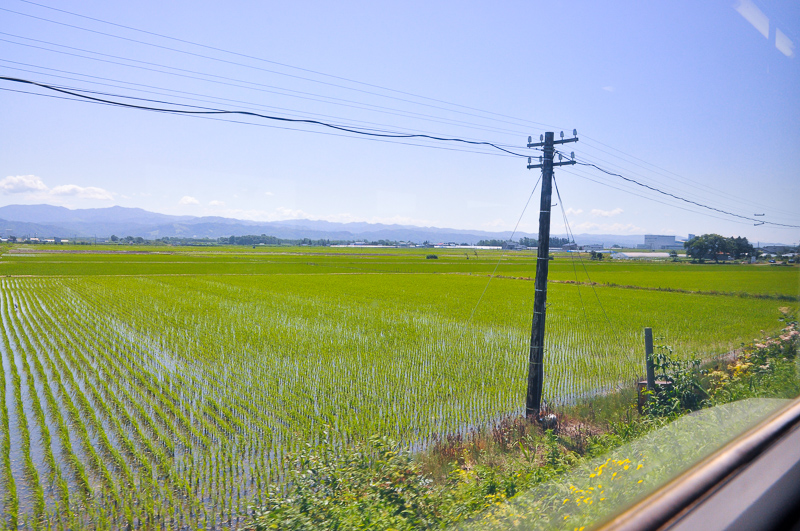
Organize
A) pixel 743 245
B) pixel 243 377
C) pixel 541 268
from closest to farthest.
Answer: pixel 743 245 < pixel 541 268 < pixel 243 377

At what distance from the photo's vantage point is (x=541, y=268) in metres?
6.17

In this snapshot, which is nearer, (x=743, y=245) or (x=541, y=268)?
(x=743, y=245)

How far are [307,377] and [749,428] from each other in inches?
299

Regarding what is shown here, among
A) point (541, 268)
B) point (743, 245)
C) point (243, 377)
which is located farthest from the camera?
point (243, 377)

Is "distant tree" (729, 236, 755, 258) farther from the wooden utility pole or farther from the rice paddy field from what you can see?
the wooden utility pole

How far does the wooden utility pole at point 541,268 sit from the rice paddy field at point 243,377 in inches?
31.0

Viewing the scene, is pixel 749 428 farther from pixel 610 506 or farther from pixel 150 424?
pixel 150 424

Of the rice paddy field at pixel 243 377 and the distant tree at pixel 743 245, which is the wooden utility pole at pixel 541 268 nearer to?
the rice paddy field at pixel 243 377

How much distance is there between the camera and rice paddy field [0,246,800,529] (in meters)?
4.41

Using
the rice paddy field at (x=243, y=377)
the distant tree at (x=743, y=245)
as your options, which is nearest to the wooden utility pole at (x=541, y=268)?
the rice paddy field at (x=243, y=377)

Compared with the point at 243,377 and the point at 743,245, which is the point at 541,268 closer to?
the point at 743,245

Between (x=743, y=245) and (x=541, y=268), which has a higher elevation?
(x=743, y=245)

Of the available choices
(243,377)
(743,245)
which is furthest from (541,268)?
Result: (243,377)

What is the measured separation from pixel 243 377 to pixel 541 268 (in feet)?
18.9
